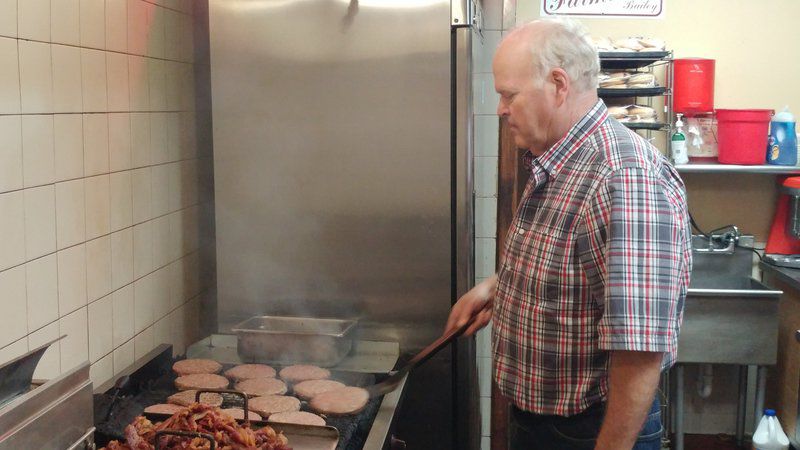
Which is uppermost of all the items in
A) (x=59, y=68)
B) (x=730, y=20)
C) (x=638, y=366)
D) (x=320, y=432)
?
(x=730, y=20)

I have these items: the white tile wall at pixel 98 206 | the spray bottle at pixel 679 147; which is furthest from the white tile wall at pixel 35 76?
the spray bottle at pixel 679 147

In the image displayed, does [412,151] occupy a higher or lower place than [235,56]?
lower

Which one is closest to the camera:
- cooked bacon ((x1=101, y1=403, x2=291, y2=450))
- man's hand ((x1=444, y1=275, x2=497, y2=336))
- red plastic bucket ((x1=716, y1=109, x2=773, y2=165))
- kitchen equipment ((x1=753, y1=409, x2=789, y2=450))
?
cooked bacon ((x1=101, y1=403, x2=291, y2=450))

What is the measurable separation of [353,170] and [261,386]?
830 mm

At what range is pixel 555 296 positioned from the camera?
6.30ft

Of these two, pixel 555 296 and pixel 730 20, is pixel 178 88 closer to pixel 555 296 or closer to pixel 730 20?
pixel 555 296

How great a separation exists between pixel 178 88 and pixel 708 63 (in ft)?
8.50

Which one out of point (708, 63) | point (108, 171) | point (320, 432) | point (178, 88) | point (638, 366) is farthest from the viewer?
point (708, 63)

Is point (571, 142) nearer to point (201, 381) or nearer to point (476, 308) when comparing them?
point (476, 308)

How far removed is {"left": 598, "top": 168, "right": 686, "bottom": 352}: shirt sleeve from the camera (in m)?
1.72

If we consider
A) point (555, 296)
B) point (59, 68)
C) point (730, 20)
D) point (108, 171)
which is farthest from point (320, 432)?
point (730, 20)

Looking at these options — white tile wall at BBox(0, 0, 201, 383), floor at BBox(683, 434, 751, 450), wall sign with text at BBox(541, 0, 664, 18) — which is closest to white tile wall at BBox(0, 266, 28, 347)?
white tile wall at BBox(0, 0, 201, 383)

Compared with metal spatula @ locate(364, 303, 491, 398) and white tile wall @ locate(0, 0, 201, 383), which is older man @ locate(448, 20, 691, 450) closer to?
metal spatula @ locate(364, 303, 491, 398)

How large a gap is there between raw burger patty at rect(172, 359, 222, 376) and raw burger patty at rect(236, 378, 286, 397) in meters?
0.13
